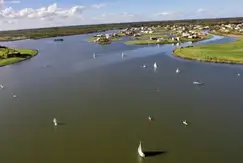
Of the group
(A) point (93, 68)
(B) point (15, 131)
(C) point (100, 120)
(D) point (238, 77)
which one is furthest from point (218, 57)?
(B) point (15, 131)

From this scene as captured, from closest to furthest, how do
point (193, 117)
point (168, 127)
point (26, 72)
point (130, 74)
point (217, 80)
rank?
point (168, 127), point (193, 117), point (217, 80), point (130, 74), point (26, 72)

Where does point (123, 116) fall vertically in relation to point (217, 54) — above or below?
above

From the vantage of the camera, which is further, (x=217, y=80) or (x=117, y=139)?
(x=217, y=80)

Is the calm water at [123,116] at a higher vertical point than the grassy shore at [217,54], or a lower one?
higher

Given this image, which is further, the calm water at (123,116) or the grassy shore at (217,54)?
the grassy shore at (217,54)

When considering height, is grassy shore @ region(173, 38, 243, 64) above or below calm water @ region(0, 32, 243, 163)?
below

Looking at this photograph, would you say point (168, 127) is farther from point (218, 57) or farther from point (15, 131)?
point (218, 57)

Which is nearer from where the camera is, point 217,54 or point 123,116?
point 123,116

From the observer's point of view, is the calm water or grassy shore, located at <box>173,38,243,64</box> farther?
grassy shore, located at <box>173,38,243,64</box>
